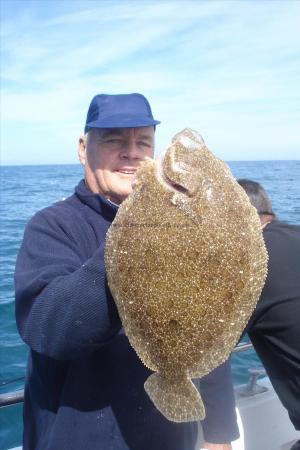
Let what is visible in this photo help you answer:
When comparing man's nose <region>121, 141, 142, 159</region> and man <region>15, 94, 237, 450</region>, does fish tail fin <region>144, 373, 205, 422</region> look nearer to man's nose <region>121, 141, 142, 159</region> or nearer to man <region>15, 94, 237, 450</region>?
man <region>15, 94, 237, 450</region>

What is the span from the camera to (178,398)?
6.35 ft

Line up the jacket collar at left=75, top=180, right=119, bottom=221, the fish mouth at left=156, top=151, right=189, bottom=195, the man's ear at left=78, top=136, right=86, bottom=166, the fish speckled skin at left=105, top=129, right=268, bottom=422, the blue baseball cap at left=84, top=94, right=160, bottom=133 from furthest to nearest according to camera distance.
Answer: the man's ear at left=78, top=136, right=86, bottom=166
the jacket collar at left=75, top=180, right=119, bottom=221
the blue baseball cap at left=84, top=94, right=160, bottom=133
the fish mouth at left=156, top=151, right=189, bottom=195
the fish speckled skin at left=105, top=129, right=268, bottom=422

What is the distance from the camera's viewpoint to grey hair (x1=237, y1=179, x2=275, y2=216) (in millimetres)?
4156

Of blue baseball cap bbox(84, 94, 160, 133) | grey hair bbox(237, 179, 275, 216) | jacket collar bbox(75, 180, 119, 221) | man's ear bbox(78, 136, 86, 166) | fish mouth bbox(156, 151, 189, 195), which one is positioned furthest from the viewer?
grey hair bbox(237, 179, 275, 216)

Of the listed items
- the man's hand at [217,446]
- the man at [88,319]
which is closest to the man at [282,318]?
the man's hand at [217,446]

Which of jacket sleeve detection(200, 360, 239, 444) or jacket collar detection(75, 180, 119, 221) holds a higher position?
jacket collar detection(75, 180, 119, 221)

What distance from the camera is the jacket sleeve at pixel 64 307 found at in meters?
1.82

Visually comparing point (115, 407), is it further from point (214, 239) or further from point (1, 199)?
point (1, 199)

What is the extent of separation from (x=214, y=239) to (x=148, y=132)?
104 cm

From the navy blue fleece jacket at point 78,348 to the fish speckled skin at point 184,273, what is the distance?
0.46 feet

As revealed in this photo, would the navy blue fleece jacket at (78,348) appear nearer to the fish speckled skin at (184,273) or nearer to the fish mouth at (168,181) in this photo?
A: the fish speckled skin at (184,273)

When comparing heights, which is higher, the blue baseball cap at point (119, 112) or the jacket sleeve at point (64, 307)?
the blue baseball cap at point (119, 112)

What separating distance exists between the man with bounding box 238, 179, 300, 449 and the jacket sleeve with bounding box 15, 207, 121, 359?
1.36 meters

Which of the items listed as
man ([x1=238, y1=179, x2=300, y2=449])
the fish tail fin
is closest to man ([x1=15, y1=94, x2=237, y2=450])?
the fish tail fin
